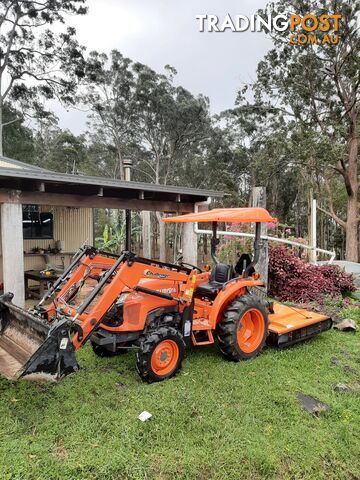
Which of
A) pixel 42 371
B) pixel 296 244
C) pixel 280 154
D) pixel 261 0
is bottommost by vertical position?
pixel 42 371

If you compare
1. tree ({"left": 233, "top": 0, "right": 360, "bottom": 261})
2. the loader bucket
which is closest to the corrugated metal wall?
the loader bucket

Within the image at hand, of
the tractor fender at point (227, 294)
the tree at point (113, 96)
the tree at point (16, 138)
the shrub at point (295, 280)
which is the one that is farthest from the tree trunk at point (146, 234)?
the tree at point (16, 138)

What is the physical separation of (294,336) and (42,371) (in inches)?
127

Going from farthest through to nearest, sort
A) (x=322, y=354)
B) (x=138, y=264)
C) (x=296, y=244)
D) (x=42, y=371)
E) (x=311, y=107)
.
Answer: (x=311, y=107)
(x=296, y=244)
(x=322, y=354)
(x=138, y=264)
(x=42, y=371)

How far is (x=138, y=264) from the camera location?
12.3 ft

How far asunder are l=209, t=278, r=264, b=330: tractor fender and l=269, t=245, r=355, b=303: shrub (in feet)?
9.81

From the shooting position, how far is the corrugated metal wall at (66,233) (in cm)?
948

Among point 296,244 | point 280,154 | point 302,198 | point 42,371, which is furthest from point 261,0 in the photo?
point 42,371

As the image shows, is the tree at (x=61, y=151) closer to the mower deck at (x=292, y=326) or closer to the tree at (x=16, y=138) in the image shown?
the tree at (x=16, y=138)

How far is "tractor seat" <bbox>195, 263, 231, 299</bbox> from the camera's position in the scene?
Answer: 14.3 feet

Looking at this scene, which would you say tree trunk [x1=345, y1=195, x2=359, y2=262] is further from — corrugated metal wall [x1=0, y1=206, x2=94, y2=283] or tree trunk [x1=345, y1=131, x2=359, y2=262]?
corrugated metal wall [x1=0, y1=206, x2=94, y2=283]

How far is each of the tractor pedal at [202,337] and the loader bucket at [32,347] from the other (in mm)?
1600

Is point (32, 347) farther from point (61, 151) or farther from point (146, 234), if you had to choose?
point (61, 151)

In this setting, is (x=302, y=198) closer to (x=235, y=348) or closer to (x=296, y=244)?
(x=296, y=244)
